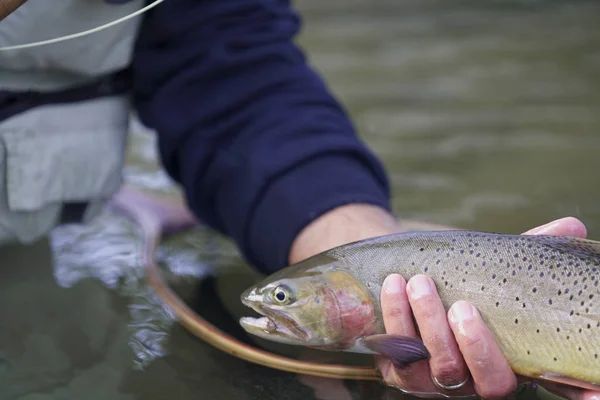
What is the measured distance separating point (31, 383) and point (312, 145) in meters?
0.83

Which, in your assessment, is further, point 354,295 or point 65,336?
point 65,336

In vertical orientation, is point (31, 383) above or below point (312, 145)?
below

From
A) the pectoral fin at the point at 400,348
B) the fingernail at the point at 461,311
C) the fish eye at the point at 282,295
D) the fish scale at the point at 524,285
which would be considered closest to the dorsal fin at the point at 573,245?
the fish scale at the point at 524,285

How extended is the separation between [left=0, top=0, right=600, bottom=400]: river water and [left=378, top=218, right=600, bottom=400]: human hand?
0.25 metres

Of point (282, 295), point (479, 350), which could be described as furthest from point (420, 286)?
point (282, 295)

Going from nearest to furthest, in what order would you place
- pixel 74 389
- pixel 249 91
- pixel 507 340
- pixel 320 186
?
pixel 507 340, pixel 74 389, pixel 320 186, pixel 249 91

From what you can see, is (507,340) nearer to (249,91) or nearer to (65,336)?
(249,91)

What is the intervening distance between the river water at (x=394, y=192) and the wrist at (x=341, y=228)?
0.85 ft

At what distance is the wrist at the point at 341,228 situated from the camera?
186 cm

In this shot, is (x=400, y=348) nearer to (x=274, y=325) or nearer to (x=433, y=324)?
(x=433, y=324)

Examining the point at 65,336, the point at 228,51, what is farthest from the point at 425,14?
the point at 65,336

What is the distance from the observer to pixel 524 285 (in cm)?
152

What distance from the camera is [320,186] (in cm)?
200

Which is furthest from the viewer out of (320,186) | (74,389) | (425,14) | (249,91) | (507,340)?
(425,14)
